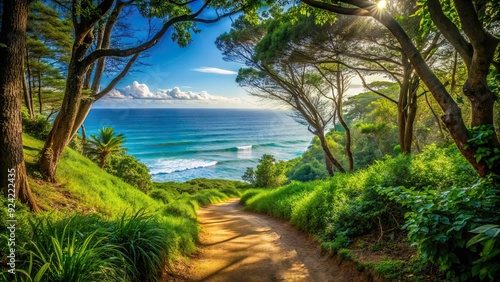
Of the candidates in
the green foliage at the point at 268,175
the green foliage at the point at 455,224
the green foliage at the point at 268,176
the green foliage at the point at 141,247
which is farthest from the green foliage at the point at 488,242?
the green foliage at the point at 268,175

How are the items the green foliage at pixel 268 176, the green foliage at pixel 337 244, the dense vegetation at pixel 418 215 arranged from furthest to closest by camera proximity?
the green foliage at pixel 268 176 < the green foliage at pixel 337 244 < the dense vegetation at pixel 418 215

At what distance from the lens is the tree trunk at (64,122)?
576 centimetres

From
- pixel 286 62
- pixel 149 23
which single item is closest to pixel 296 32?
pixel 286 62

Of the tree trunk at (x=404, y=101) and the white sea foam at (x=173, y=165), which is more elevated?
the tree trunk at (x=404, y=101)

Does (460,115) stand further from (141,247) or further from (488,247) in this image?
(141,247)

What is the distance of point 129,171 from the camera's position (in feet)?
49.3

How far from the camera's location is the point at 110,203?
6652mm

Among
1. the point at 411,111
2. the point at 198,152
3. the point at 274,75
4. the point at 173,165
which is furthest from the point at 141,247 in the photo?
the point at 198,152

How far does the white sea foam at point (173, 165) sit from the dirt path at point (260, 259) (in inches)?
1323

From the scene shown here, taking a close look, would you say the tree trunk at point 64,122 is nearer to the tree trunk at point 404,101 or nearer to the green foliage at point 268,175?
the tree trunk at point 404,101

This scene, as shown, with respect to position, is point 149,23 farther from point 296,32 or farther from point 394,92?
point 394,92

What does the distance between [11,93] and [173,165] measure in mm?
38319

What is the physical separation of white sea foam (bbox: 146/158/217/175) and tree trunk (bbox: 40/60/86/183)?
32260 mm

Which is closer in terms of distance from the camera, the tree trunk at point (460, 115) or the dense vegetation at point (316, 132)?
the dense vegetation at point (316, 132)
